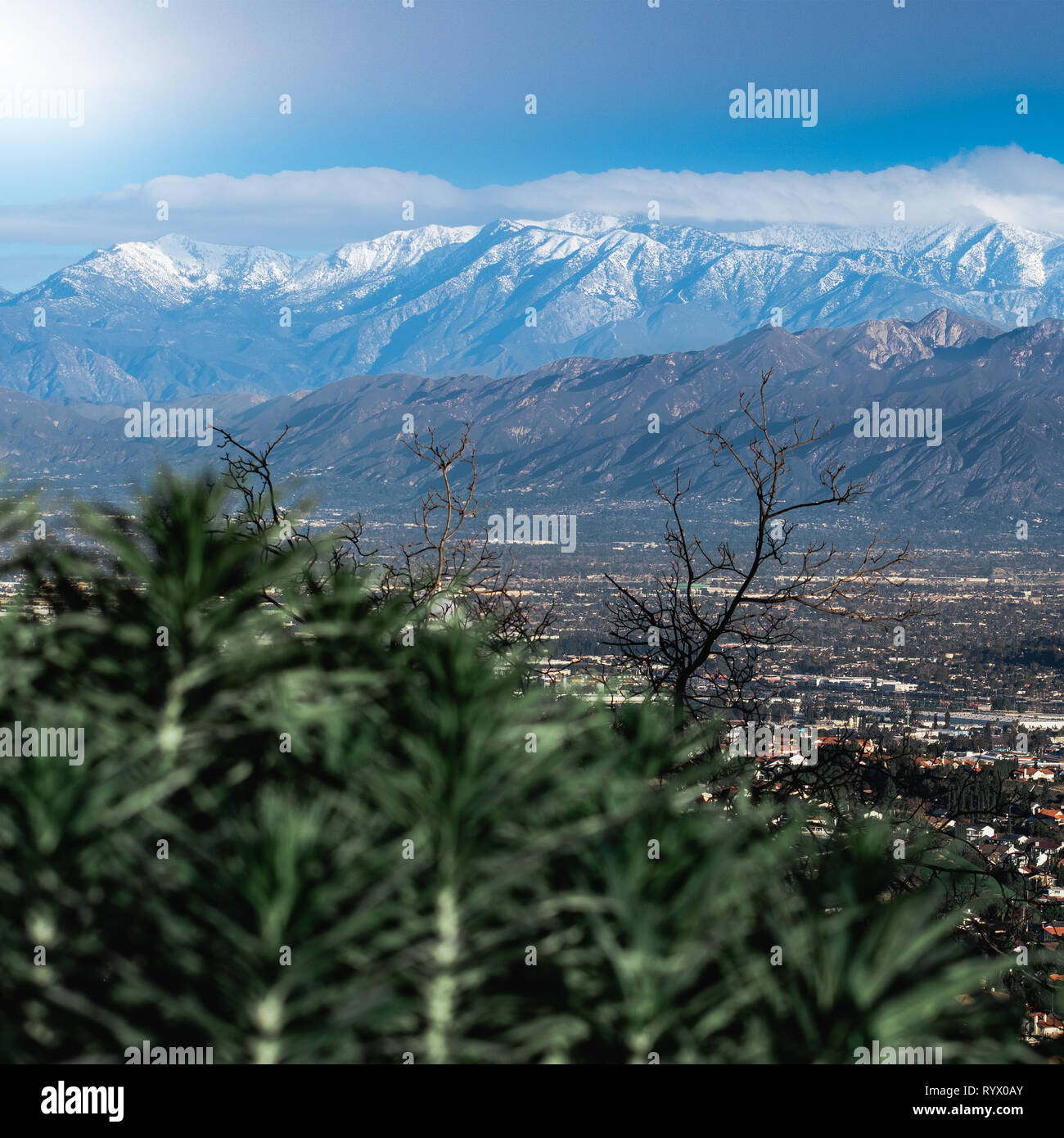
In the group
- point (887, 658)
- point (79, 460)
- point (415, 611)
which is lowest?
point (887, 658)

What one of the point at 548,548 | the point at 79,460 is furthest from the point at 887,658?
the point at 79,460

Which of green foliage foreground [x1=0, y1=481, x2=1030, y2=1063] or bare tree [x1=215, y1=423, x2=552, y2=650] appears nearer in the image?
green foliage foreground [x1=0, y1=481, x2=1030, y2=1063]

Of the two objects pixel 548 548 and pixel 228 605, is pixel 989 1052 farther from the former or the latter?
pixel 548 548

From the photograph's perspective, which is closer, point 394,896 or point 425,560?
point 394,896

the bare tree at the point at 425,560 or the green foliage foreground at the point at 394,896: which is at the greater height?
the bare tree at the point at 425,560

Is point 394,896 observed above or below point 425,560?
below

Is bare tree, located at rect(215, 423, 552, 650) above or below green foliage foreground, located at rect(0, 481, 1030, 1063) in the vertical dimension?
above

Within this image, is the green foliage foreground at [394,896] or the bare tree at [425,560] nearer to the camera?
the green foliage foreground at [394,896]
